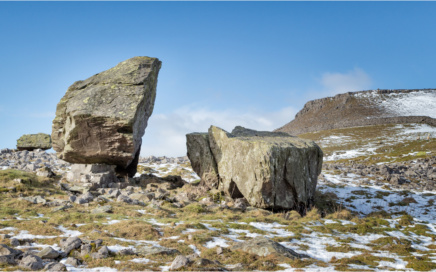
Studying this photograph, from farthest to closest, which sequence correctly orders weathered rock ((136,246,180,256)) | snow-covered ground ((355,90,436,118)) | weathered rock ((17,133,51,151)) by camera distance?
snow-covered ground ((355,90,436,118)) → weathered rock ((17,133,51,151)) → weathered rock ((136,246,180,256))

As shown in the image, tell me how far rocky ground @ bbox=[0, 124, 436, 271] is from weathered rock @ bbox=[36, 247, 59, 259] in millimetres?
31

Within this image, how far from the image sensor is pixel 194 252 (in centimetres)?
955

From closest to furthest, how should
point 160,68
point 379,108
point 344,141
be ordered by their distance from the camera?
point 160,68 → point 344,141 → point 379,108

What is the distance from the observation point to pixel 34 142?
1544 inches

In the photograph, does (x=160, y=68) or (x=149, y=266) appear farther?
(x=160, y=68)

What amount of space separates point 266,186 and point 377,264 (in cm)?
730

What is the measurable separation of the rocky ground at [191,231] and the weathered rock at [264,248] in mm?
31

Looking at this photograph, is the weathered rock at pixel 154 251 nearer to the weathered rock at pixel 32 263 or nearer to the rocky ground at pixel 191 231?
the rocky ground at pixel 191 231

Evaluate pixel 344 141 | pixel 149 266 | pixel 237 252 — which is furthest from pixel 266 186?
pixel 344 141

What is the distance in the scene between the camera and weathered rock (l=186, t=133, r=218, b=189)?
2039 centimetres

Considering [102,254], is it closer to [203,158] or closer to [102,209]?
[102,209]

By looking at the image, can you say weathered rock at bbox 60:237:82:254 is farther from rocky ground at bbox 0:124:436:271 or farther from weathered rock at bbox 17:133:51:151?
weathered rock at bbox 17:133:51:151

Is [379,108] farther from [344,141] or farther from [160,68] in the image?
[160,68]

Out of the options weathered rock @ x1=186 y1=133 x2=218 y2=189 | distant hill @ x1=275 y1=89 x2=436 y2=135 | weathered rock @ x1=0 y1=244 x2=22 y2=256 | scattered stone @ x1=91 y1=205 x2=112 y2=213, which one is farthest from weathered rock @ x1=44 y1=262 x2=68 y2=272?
distant hill @ x1=275 y1=89 x2=436 y2=135
